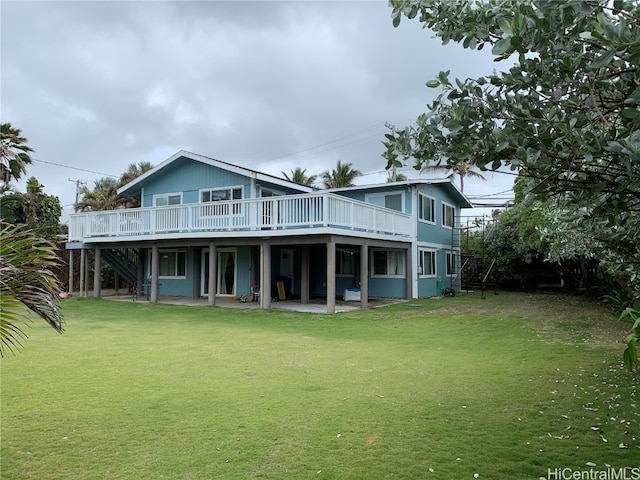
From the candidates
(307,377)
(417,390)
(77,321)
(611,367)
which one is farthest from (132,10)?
(611,367)

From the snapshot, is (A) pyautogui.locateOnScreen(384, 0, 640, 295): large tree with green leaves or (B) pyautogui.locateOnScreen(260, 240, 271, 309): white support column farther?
(B) pyautogui.locateOnScreen(260, 240, 271, 309): white support column

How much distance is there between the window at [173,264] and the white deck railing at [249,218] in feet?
10.1

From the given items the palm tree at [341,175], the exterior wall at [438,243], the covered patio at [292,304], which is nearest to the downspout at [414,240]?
the exterior wall at [438,243]

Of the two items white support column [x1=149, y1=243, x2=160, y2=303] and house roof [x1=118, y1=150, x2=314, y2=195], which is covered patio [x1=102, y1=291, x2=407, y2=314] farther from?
house roof [x1=118, y1=150, x2=314, y2=195]

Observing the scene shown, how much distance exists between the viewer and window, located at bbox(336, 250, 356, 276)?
2006 centimetres

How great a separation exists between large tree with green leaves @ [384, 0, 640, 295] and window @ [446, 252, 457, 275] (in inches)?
778

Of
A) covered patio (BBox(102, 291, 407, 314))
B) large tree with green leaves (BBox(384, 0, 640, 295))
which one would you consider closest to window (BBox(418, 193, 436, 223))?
covered patio (BBox(102, 291, 407, 314))

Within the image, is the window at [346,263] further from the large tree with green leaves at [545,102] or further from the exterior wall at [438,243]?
the large tree with green leaves at [545,102]

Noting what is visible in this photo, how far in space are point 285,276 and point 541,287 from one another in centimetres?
1368

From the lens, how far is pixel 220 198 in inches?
755

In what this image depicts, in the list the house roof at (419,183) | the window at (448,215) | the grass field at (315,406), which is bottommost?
the grass field at (315,406)

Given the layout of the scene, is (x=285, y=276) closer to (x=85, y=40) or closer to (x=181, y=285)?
(x=181, y=285)

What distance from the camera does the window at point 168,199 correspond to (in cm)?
2028

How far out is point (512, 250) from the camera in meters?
23.7
